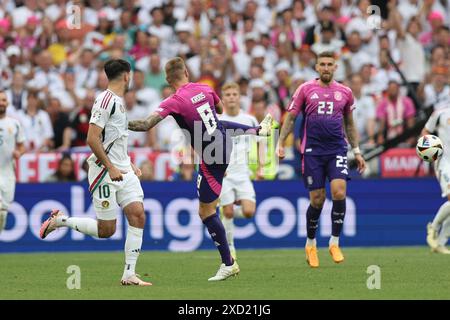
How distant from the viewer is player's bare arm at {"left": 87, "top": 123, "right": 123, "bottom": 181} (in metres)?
12.5

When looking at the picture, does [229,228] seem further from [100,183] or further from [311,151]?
[100,183]

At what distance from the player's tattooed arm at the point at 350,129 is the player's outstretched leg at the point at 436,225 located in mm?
3000

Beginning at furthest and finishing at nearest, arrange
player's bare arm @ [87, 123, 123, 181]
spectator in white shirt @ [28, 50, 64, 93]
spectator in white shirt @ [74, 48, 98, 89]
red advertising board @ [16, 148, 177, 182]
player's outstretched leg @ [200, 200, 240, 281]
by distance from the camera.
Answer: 1. spectator in white shirt @ [74, 48, 98, 89]
2. spectator in white shirt @ [28, 50, 64, 93]
3. red advertising board @ [16, 148, 177, 182]
4. player's outstretched leg @ [200, 200, 240, 281]
5. player's bare arm @ [87, 123, 123, 181]

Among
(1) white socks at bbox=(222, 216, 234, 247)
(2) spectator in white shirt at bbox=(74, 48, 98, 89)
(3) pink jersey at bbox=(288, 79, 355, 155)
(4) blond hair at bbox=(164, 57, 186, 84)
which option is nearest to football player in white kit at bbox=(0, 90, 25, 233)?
(1) white socks at bbox=(222, 216, 234, 247)

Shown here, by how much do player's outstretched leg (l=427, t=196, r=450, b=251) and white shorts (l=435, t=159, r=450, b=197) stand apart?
0.76 ft

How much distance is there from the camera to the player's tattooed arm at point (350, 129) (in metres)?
15.9

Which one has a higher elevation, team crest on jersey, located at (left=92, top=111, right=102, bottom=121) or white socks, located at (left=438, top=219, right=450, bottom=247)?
team crest on jersey, located at (left=92, top=111, right=102, bottom=121)

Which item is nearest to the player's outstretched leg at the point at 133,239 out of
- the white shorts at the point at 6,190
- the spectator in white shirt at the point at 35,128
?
the white shorts at the point at 6,190

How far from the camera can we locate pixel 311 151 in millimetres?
15812

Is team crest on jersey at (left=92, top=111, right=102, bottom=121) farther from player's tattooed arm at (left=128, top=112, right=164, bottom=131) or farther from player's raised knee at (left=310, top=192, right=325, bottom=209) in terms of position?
player's raised knee at (left=310, top=192, right=325, bottom=209)

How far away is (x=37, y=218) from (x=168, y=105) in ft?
27.7

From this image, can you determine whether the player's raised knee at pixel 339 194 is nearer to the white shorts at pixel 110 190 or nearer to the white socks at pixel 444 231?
the white shorts at pixel 110 190

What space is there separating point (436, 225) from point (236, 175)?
3.31 meters
